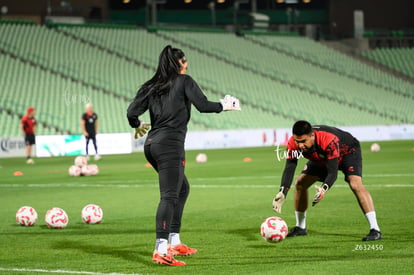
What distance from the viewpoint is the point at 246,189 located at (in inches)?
776

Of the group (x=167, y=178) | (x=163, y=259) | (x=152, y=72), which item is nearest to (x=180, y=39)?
(x=152, y=72)

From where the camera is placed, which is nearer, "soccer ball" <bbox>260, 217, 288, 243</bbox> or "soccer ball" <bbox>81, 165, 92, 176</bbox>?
"soccer ball" <bbox>260, 217, 288, 243</bbox>

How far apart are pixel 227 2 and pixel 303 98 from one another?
2262 centimetres

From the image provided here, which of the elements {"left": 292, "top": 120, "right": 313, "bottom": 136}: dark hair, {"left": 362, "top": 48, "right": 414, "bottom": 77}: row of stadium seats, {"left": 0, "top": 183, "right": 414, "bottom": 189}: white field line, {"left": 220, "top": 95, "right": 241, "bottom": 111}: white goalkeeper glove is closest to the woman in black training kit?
{"left": 220, "top": 95, "right": 241, "bottom": 111}: white goalkeeper glove

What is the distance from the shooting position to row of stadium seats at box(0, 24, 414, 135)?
143 feet

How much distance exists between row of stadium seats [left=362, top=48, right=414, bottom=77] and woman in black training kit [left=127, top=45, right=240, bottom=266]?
5386 cm

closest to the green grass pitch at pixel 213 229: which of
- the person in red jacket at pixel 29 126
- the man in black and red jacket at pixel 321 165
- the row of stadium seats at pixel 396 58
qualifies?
the man in black and red jacket at pixel 321 165

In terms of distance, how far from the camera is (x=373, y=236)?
431 inches

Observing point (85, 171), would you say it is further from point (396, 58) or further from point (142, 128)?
point (396, 58)

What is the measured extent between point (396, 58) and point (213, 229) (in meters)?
52.8

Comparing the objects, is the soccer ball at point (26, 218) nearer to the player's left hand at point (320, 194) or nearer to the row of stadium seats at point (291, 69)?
the player's left hand at point (320, 194)

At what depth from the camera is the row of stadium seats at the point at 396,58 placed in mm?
61688

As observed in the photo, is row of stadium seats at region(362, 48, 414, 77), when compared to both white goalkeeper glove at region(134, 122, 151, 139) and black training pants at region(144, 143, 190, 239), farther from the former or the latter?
black training pants at region(144, 143, 190, 239)

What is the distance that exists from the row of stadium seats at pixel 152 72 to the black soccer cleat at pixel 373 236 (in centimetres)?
2943
